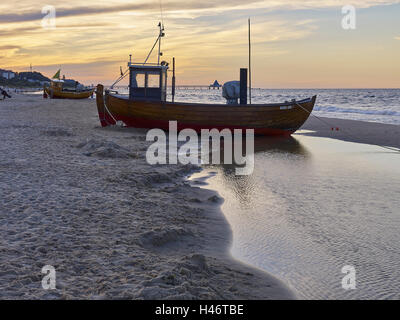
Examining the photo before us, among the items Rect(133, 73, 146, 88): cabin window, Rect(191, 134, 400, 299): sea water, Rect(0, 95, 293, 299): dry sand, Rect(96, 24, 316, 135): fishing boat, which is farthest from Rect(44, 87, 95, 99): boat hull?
Rect(0, 95, 293, 299): dry sand

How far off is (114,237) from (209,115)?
14.1 m

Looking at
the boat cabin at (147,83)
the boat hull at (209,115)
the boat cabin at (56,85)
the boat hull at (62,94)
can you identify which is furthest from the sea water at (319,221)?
the boat cabin at (56,85)

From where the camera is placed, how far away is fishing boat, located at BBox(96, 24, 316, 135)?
18.7 metres

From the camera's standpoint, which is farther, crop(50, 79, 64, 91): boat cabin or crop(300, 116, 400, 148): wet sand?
crop(50, 79, 64, 91): boat cabin

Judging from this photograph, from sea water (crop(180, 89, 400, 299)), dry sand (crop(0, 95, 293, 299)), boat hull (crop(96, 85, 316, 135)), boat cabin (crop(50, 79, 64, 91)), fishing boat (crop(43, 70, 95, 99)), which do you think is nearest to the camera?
dry sand (crop(0, 95, 293, 299))


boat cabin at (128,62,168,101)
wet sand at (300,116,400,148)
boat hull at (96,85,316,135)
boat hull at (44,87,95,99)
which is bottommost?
wet sand at (300,116,400,148)

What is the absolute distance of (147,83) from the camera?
19969 millimetres

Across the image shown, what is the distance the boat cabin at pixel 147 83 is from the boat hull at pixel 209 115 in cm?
67

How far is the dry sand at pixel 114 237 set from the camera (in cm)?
371

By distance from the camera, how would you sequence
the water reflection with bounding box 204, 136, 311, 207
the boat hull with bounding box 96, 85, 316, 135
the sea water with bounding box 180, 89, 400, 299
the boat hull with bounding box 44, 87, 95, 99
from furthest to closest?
the boat hull with bounding box 44, 87, 95, 99 < the boat hull with bounding box 96, 85, 316, 135 < the water reflection with bounding box 204, 136, 311, 207 < the sea water with bounding box 180, 89, 400, 299

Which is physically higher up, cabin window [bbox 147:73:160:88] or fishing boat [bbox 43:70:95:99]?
fishing boat [bbox 43:70:95:99]

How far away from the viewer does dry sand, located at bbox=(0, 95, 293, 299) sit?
3707 mm

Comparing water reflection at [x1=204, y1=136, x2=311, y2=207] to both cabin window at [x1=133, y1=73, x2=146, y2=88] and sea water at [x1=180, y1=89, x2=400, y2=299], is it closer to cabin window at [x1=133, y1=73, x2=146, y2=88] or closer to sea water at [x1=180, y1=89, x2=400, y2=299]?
sea water at [x1=180, y1=89, x2=400, y2=299]
